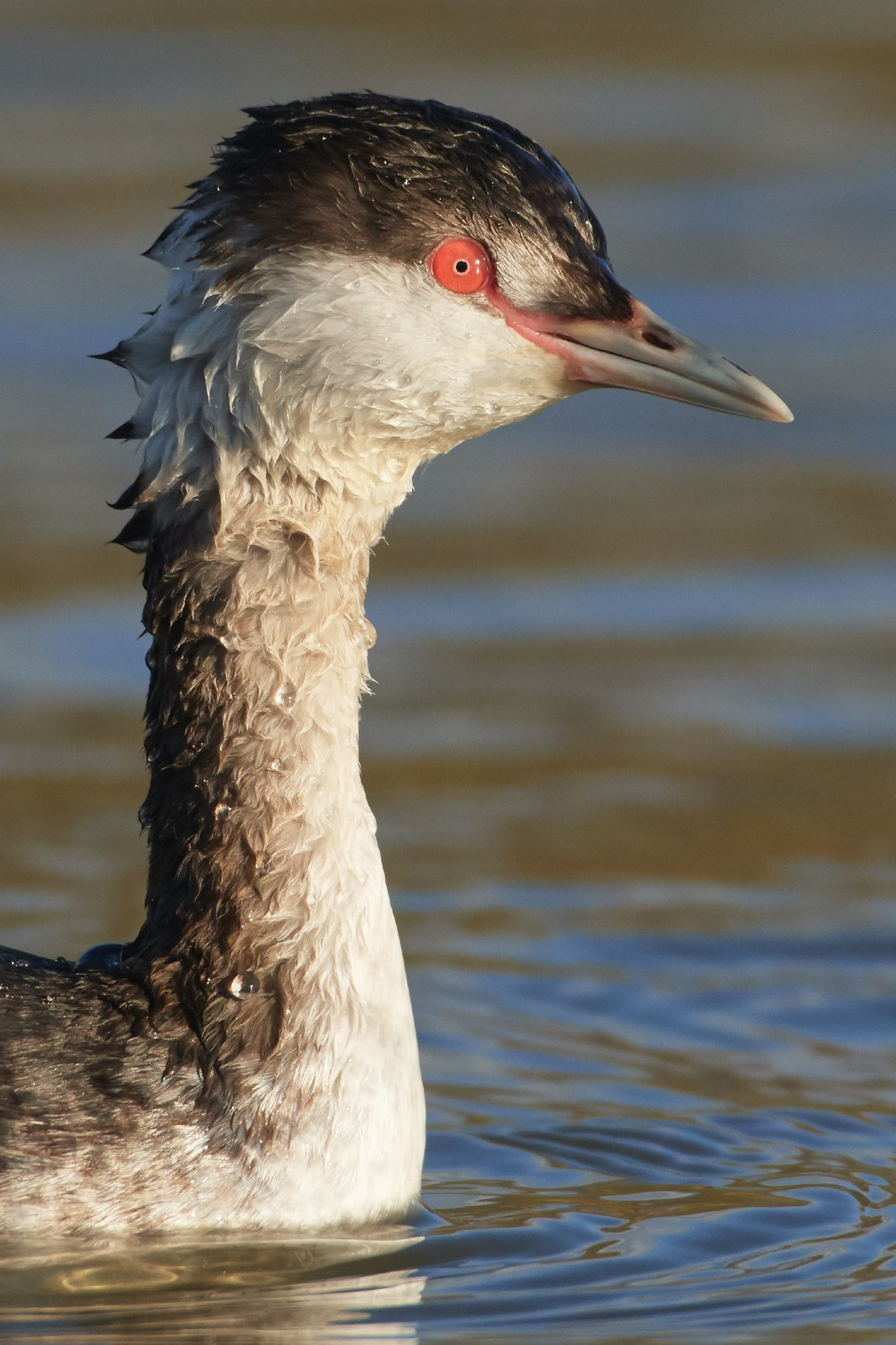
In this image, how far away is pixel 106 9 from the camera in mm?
19188

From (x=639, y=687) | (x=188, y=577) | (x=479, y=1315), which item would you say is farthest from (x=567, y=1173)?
(x=639, y=687)

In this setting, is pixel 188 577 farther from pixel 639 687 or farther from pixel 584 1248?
pixel 639 687

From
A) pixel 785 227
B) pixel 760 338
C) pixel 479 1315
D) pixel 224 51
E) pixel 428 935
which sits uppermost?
pixel 224 51

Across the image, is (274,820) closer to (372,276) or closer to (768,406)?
(372,276)

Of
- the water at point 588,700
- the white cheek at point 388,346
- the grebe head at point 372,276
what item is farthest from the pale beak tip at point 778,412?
the water at point 588,700

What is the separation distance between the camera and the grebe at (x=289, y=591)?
6309 mm

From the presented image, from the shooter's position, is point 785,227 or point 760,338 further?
point 785,227

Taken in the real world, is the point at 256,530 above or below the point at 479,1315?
above

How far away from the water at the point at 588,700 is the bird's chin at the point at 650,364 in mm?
2003

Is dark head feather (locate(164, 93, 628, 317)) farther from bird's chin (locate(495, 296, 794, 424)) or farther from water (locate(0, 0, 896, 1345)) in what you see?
water (locate(0, 0, 896, 1345))

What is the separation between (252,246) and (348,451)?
20.8 inches

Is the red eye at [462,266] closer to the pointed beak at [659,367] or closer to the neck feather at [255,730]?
the pointed beak at [659,367]

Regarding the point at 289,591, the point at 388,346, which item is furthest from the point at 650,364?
the point at 289,591

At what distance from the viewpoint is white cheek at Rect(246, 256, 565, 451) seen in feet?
20.7
